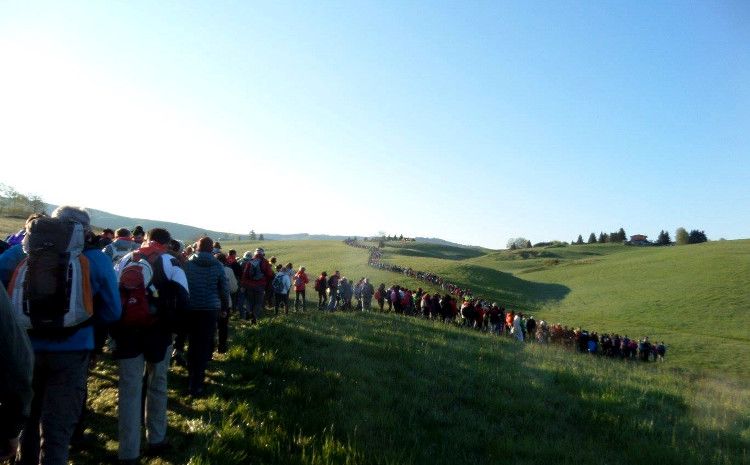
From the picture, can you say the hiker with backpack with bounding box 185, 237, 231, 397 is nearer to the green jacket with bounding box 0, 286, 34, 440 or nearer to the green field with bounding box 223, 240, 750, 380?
the green jacket with bounding box 0, 286, 34, 440

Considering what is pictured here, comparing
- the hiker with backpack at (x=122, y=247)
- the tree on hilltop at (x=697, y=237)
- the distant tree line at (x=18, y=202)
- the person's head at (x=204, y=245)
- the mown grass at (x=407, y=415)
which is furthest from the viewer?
the tree on hilltop at (x=697, y=237)

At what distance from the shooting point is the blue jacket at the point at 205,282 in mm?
7105

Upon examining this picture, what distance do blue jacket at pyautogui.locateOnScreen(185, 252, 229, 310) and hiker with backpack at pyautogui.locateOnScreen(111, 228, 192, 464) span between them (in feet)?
6.33

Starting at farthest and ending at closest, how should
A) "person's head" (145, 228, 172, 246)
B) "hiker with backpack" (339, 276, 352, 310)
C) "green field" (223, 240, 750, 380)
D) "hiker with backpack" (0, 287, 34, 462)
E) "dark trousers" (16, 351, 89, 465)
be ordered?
"green field" (223, 240, 750, 380)
"hiker with backpack" (339, 276, 352, 310)
"person's head" (145, 228, 172, 246)
"dark trousers" (16, 351, 89, 465)
"hiker with backpack" (0, 287, 34, 462)

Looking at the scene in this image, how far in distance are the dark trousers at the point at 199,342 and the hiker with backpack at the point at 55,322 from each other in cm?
273

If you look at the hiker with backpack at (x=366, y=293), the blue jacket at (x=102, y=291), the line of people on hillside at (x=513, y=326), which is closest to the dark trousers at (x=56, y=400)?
the blue jacket at (x=102, y=291)

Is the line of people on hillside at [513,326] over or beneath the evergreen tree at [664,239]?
beneath

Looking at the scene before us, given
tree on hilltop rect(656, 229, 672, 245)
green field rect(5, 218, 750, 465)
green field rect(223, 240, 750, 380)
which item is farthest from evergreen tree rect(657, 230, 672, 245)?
green field rect(5, 218, 750, 465)

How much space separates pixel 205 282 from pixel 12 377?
17.4 ft

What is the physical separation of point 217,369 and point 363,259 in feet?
191

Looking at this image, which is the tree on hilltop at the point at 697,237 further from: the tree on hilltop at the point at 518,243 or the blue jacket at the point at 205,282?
the blue jacket at the point at 205,282

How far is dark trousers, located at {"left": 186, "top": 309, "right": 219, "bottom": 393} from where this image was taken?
667 centimetres

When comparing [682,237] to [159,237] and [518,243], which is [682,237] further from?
[159,237]

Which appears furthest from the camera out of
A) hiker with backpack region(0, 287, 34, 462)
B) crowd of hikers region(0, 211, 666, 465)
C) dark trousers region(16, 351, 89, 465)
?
dark trousers region(16, 351, 89, 465)
